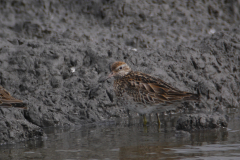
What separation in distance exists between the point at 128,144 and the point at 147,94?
199cm

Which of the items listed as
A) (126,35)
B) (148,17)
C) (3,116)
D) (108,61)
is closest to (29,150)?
(3,116)

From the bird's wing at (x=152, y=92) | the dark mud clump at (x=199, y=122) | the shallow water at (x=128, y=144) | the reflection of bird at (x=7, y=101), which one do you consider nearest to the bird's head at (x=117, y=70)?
the bird's wing at (x=152, y=92)

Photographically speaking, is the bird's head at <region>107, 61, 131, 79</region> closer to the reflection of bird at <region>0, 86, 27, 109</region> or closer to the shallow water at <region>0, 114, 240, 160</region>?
the shallow water at <region>0, 114, 240, 160</region>

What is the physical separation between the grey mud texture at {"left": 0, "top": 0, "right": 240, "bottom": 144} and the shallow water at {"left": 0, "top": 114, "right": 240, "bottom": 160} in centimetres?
51

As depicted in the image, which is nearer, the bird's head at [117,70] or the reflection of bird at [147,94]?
the reflection of bird at [147,94]

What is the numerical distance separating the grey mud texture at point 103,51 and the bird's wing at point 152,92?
689 millimetres

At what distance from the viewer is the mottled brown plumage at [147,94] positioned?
296 inches

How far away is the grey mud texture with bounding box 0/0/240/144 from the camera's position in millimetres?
8398

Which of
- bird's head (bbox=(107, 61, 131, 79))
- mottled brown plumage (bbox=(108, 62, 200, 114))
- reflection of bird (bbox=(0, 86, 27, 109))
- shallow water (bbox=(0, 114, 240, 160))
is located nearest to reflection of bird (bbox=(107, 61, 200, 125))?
mottled brown plumage (bbox=(108, 62, 200, 114))

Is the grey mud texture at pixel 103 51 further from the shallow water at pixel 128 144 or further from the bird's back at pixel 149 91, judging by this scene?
the bird's back at pixel 149 91

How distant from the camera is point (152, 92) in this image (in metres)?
7.68

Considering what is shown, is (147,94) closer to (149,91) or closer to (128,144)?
(149,91)

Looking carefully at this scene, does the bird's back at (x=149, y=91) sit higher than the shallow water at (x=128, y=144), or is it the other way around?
the bird's back at (x=149, y=91)

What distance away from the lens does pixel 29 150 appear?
5.68m
